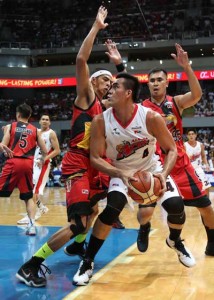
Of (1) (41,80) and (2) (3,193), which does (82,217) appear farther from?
(1) (41,80)

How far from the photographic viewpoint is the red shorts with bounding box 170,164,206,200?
4684mm

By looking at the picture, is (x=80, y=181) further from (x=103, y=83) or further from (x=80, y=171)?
(x=103, y=83)

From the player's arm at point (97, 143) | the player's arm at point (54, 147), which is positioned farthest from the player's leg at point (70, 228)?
the player's arm at point (54, 147)

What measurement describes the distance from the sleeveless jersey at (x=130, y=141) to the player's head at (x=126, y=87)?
5.4 inches

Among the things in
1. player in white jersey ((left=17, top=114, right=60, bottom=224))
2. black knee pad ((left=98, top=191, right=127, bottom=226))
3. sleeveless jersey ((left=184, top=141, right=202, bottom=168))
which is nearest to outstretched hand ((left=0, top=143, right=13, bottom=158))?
player in white jersey ((left=17, top=114, right=60, bottom=224))

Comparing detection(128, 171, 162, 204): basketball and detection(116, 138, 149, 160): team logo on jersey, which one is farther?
detection(116, 138, 149, 160): team logo on jersey

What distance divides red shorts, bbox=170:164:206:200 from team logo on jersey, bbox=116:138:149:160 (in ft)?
3.58

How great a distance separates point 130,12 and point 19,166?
2636 centimetres

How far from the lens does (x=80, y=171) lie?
3967 millimetres

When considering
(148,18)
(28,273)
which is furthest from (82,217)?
(148,18)

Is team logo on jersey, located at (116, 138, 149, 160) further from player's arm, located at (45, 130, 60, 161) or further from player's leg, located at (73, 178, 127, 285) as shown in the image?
player's arm, located at (45, 130, 60, 161)

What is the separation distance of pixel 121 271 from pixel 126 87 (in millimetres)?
1773

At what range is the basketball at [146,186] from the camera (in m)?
3.41

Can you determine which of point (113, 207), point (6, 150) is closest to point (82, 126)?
point (113, 207)
